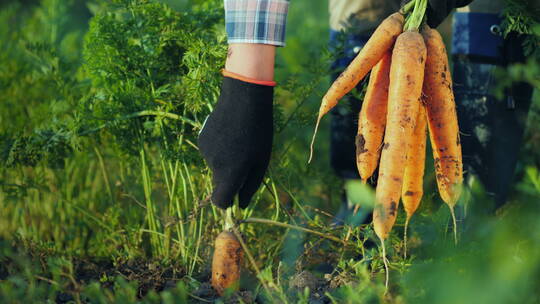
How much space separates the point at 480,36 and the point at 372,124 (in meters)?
0.73

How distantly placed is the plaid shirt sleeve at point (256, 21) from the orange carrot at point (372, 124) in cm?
34

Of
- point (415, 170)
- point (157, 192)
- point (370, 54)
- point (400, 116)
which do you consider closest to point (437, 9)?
point (370, 54)

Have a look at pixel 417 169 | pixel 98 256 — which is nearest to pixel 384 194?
pixel 417 169

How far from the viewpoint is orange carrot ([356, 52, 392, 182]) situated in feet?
6.10

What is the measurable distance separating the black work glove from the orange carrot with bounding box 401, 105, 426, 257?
1.44 ft

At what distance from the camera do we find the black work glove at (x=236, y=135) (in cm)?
172

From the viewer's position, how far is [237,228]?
6.10ft

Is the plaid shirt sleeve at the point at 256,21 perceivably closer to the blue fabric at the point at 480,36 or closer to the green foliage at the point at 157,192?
the green foliage at the point at 157,192

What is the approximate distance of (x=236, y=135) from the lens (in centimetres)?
173

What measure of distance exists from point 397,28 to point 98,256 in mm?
1301

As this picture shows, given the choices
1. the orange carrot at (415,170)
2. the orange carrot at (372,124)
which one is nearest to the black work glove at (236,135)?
the orange carrot at (372,124)

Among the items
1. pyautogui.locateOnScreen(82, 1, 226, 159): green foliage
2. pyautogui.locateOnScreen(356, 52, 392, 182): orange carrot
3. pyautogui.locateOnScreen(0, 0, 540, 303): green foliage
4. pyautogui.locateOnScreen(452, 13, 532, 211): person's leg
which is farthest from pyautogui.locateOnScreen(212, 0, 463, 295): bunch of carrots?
pyautogui.locateOnScreen(452, 13, 532, 211): person's leg

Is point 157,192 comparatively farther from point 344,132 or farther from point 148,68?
point 344,132

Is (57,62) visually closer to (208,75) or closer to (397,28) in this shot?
(208,75)
